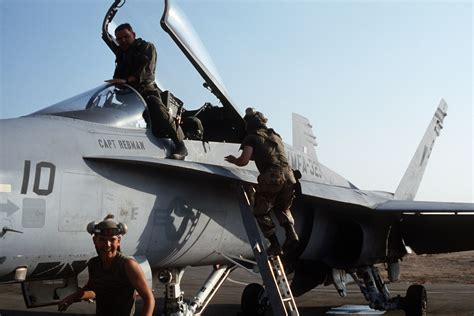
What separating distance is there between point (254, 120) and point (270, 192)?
31.6 inches

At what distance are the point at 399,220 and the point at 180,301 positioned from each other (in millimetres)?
4293

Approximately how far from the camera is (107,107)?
5.63 m

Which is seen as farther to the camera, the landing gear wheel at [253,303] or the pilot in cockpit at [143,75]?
the landing gear wheel at [253,303]

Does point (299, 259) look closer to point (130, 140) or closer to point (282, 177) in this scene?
point (282, 177)

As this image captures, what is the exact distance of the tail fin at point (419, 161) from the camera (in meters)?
12.7

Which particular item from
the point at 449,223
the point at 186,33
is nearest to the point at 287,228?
the point at 186,33

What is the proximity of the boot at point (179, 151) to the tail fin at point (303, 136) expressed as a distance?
5603mm

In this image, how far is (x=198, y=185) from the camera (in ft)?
19.3

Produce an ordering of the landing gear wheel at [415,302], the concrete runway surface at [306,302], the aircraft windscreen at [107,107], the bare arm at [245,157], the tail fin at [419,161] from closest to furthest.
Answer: the aircraft windscreen at [107,107] < the bare arm at [245,157] < the landing gear wheel at [415,302] < the concrete runway surface at [306,302] < the tail fin at [419,161]

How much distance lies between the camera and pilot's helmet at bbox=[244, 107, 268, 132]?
616cm

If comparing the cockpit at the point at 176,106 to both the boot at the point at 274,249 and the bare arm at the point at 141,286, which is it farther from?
the bare arm at the point at 141,286

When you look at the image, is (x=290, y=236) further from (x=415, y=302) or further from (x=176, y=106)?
(x=415, y=302)

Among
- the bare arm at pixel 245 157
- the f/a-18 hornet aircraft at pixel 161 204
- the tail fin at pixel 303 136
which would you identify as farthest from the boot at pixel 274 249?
the tail fin at pixel 303 136

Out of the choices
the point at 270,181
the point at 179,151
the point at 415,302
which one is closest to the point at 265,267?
the point at 270,181
